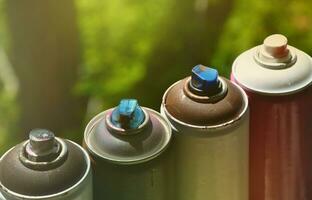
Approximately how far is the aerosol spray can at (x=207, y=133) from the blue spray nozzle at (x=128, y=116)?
0.16 feet

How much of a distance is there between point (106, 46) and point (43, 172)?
0.77 metres

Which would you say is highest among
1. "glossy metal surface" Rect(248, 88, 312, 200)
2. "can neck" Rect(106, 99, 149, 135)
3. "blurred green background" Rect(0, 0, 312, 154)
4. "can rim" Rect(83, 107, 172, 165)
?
"can neck" Rect(106, 99, 149, 135)

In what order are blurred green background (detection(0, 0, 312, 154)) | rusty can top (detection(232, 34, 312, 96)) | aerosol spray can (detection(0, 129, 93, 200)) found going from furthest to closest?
blurred green background (detection(0, 0, 312, 154))
rusty can top (detection(232, 34, 312, 96))
aerosol spray can (detection(0, 129, 93, 200))

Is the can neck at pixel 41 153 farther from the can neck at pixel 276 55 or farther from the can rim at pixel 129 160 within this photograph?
the can neck at pixel 276 55

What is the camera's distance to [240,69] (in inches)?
35.9

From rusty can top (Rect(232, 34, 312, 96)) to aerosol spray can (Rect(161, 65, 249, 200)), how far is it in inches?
1.4

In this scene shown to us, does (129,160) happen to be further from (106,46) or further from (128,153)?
(106,46)

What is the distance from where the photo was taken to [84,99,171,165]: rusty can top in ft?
2.57

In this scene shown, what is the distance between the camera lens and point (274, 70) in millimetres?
893

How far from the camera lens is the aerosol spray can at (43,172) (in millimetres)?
727

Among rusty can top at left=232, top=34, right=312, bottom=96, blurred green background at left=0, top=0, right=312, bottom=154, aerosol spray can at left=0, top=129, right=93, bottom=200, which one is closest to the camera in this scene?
aerosol spray can at left=0, top=129, right=93, bottom=200

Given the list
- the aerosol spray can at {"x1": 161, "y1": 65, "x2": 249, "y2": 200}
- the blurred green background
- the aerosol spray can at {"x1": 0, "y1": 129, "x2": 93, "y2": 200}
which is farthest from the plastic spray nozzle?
the blurred green background

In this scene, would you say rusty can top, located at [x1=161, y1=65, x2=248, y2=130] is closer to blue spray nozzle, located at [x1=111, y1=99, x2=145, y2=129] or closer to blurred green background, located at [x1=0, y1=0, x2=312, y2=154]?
blue spray nozzle, located at [x1=111, y1=99, x2=145, y2=129]

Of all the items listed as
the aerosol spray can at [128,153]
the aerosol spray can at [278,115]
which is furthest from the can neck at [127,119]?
the aerosol spray can at [278,115]
